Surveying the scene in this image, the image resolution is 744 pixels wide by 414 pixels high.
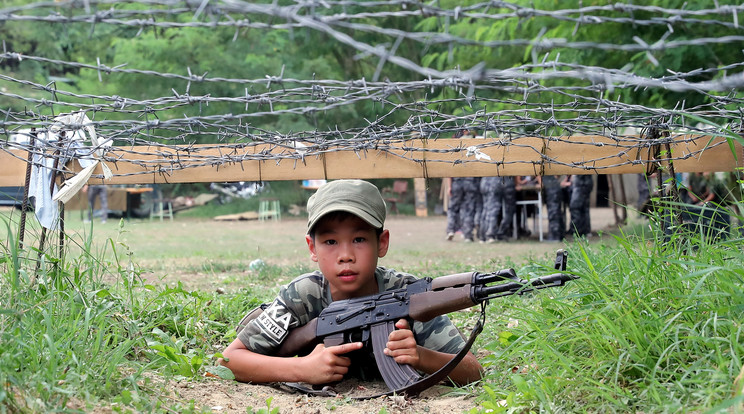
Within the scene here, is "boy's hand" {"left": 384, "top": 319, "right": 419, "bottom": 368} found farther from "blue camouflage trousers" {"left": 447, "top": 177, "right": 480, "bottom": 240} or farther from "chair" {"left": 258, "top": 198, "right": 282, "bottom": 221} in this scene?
"chair" {"left": 258, "top": 198, "right": 282, "bottom": 221}

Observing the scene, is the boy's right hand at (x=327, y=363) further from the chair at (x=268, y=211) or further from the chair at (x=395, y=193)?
the chair at (x=395, y=193)

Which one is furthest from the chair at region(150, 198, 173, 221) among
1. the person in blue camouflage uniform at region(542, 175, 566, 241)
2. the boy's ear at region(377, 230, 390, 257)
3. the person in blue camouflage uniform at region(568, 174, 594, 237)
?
the boy's ear at region(377, 230, 390, 257)

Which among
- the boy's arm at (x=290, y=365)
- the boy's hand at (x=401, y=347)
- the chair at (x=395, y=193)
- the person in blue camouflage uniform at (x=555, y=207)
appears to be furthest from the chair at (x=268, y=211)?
the boy's hand at (x=401, y=347)

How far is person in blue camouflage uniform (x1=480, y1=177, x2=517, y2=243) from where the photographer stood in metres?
13.2

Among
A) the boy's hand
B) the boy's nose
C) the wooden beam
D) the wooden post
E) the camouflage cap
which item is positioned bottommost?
the wooden post

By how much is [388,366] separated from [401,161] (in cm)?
178

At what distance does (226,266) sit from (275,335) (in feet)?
18.4

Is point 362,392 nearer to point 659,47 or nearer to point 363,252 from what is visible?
point 363,252

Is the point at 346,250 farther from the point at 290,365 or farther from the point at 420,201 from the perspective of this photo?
the point at 420,201

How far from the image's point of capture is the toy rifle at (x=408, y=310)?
2.92 meters

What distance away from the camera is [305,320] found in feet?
11.6

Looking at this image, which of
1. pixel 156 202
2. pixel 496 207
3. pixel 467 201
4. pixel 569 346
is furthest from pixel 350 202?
pixel 156 202

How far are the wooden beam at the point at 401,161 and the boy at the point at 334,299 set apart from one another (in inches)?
44.8

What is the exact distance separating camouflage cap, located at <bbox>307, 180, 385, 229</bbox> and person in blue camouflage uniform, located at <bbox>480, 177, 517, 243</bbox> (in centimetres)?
988
